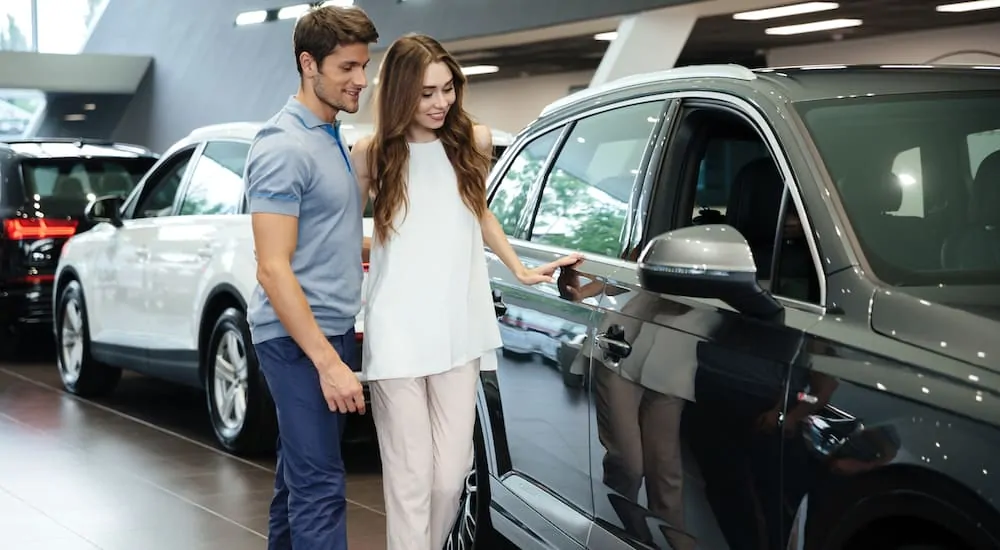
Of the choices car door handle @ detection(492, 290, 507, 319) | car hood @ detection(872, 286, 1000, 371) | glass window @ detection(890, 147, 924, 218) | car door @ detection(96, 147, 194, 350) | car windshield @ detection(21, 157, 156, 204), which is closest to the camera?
car hood @ detection(872, 286, 1000, 371)

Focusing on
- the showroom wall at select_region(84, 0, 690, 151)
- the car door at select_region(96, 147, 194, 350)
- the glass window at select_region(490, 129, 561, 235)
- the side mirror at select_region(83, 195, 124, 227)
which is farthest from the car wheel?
the showroom wall at select_region(84, 0, 690, 151)

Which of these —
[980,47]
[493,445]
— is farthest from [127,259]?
[980,47]

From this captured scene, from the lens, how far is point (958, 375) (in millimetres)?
2793

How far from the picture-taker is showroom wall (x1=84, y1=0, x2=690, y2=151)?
56.7ft

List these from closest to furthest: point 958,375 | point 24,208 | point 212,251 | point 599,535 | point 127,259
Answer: point 958,375 < point 599,535 < point 212,251 < point 127,259 < point 24,208

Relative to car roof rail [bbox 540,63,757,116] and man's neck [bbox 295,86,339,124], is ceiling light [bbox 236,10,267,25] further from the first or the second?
man's neck [bbox 295,86,339,124]

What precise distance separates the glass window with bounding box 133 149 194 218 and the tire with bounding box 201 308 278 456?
1.33m

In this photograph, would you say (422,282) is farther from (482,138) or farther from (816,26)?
(816,26)

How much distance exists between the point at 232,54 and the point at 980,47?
11.7 metres

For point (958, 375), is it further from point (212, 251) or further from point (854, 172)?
point (212, 251)

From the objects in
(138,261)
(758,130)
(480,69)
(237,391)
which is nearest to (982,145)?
(758,130)

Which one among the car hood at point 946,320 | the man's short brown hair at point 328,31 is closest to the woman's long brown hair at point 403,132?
the man's short brown hair at point 328,31

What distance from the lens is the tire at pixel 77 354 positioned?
404 inches

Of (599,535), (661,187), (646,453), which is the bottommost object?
(599,535)
